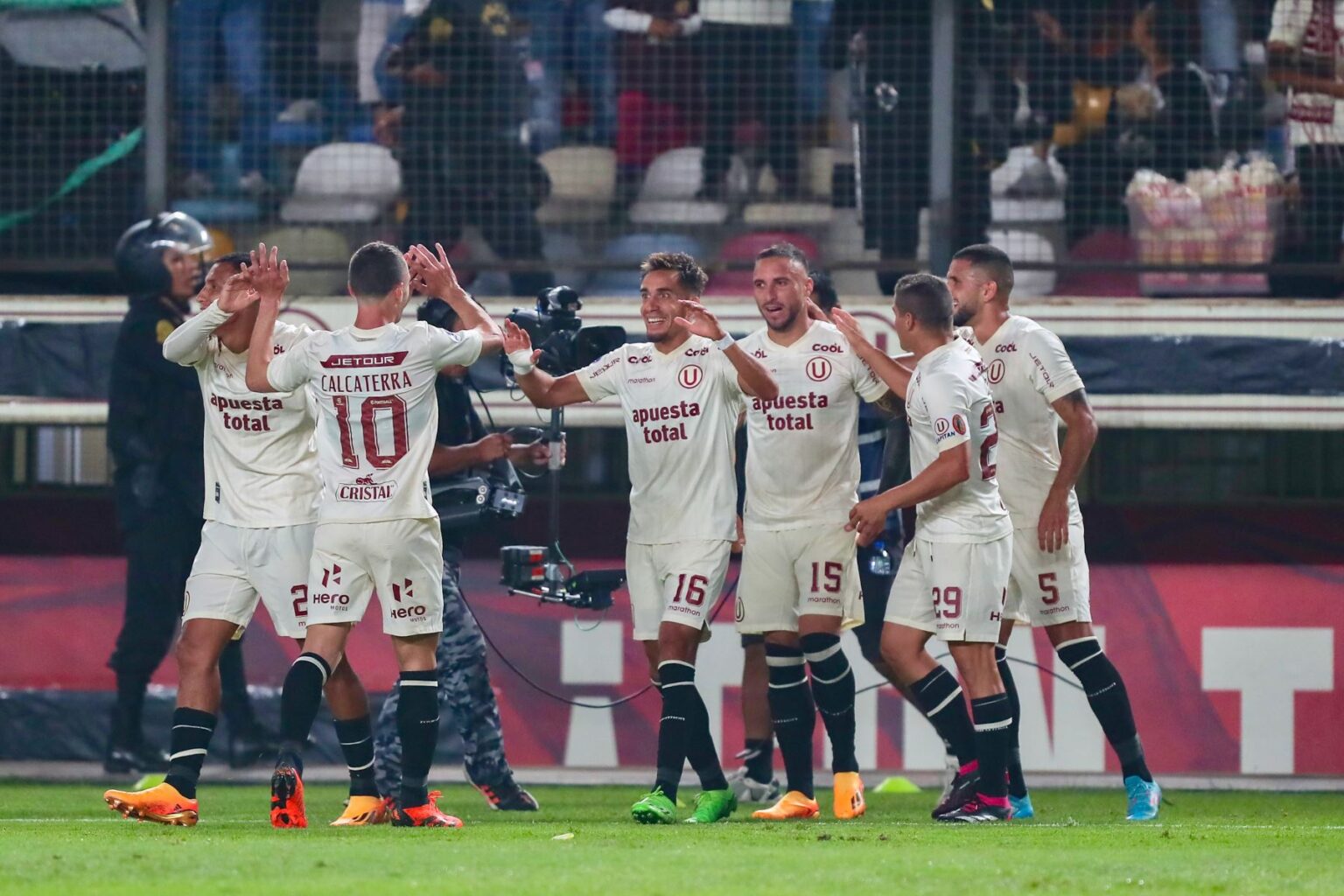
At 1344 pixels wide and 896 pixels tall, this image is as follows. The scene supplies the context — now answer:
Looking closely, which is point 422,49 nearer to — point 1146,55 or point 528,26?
point 528,26

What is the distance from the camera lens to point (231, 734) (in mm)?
9852

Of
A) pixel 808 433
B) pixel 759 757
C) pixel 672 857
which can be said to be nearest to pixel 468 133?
pixel 759 757

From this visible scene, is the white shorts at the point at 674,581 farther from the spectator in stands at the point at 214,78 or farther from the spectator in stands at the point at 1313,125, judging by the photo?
the spectator in stands at the point at 1313,125

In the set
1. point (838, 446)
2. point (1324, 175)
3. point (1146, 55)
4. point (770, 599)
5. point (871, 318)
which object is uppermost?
point (1146, 55)

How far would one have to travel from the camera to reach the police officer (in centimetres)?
939

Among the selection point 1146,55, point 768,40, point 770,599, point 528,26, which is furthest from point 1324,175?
point 770,599

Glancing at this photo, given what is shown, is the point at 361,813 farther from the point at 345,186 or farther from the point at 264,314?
the point at 345,186

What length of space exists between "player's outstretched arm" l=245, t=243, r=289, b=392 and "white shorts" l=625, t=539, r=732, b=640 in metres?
1.39

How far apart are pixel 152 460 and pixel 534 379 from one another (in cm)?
267

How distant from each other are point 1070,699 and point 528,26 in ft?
14.2

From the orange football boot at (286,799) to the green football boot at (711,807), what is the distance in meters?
1.27

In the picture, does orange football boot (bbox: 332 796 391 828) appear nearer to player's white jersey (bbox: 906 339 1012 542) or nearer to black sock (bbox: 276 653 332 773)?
black sock (bbox: 276 653 332 773)

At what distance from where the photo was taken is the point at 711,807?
7184mm

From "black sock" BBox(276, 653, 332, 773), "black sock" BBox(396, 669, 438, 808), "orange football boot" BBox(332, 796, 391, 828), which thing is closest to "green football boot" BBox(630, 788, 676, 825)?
"black sock" BBox(396, 669, 438, 808)
